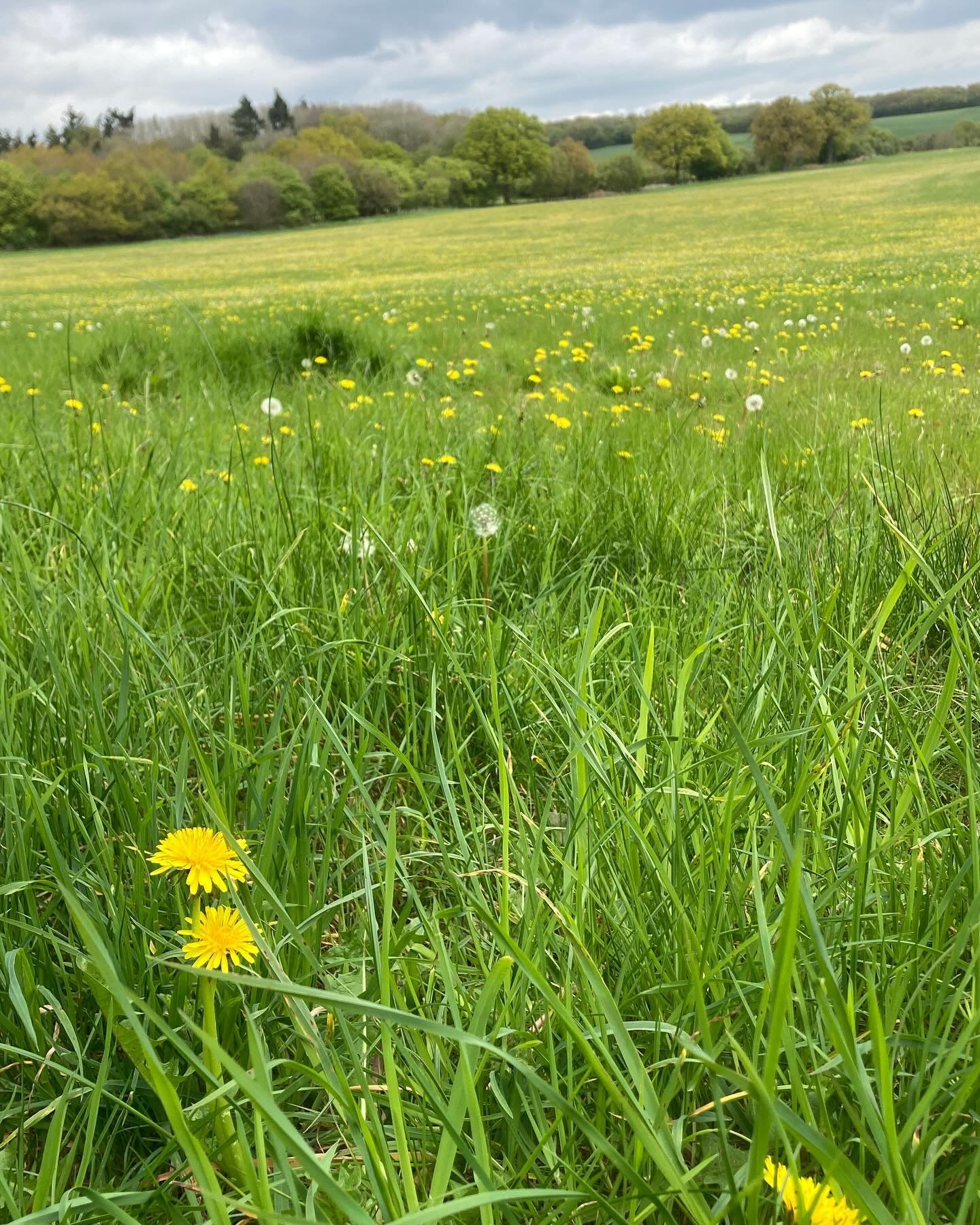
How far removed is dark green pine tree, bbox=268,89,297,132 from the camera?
4865 inches

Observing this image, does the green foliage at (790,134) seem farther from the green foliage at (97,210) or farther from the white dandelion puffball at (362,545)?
the white dandelion puffball at (362,545)

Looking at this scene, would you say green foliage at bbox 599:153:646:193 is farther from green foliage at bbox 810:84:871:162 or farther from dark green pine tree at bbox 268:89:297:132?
dark green pine tree at bbox 268:89:297:132

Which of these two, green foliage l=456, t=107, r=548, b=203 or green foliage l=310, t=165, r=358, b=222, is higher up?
green foliage l=456, t=107, r=548, b=203

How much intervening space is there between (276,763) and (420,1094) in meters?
0.64

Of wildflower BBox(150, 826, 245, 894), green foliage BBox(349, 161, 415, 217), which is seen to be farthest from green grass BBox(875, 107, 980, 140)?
wildflower BBox(150, 826, 245, 894)

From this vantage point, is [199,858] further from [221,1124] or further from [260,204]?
[260,204]

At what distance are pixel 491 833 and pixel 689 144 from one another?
292ft

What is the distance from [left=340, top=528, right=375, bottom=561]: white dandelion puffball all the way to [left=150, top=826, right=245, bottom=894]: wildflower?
99 centimetres

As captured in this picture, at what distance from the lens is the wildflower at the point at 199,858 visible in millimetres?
790

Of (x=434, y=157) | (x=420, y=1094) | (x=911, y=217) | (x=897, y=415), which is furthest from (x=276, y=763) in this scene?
(x=434, y=157)

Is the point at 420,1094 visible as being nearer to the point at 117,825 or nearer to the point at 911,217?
the point at 117,825

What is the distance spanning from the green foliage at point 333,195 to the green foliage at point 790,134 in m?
37.9

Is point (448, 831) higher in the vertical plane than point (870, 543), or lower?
lower

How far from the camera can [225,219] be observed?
68.4m
